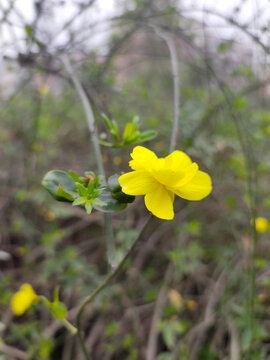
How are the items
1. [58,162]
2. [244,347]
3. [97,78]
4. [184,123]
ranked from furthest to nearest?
1. [58,162]
2. [97,78]
3. [184,123]
4. [244,347]

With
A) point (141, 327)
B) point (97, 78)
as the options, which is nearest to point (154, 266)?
point (141, 327)

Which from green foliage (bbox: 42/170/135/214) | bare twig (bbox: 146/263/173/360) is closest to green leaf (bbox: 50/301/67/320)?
green foliage (bbox: 42/170/135/214)

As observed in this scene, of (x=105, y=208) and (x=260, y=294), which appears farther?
(x=260, y=294)

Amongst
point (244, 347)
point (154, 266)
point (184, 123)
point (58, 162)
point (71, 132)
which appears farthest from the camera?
point (71, 132)

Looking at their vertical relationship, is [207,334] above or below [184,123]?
below

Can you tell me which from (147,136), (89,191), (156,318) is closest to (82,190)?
(89,191)

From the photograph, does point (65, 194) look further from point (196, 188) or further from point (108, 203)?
point (196, 188)

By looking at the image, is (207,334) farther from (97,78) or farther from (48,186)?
(97,78)
